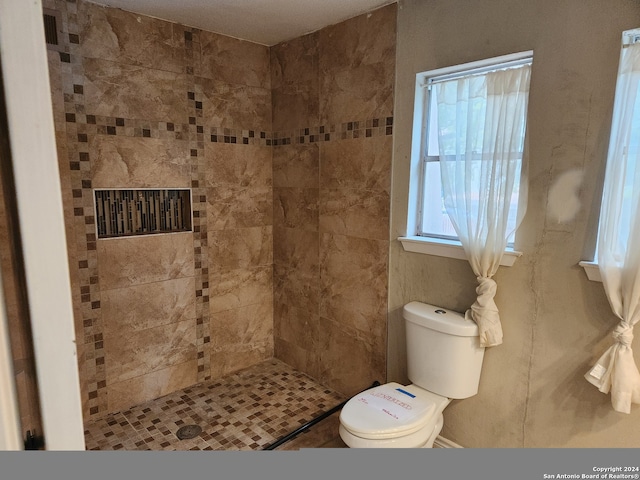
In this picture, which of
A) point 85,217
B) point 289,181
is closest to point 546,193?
point 289,181

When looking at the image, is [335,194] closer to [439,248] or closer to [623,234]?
[439,248]

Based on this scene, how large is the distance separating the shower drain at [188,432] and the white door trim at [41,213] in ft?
6.23

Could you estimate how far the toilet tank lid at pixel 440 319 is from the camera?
172 cm

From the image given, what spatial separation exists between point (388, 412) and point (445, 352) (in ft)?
1.22

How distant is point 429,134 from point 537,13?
2.13 feet

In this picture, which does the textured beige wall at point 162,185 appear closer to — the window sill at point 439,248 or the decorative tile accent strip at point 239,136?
the decorative tile accent strip at point 239,136

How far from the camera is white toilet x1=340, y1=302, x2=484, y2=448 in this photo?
5.17 feet

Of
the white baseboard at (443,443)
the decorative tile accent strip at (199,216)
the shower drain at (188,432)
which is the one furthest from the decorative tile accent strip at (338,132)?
the shower drain at (188,432)

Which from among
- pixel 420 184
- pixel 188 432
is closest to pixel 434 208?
pixel 420 184

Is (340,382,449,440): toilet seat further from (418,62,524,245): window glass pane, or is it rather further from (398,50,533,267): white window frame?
(418,62,524,245): window glass pane

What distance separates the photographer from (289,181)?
270 cm

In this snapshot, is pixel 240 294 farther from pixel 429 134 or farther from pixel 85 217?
Answer: pixel 429 134

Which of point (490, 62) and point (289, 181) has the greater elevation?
point (490, 62)

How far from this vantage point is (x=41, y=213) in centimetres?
40
